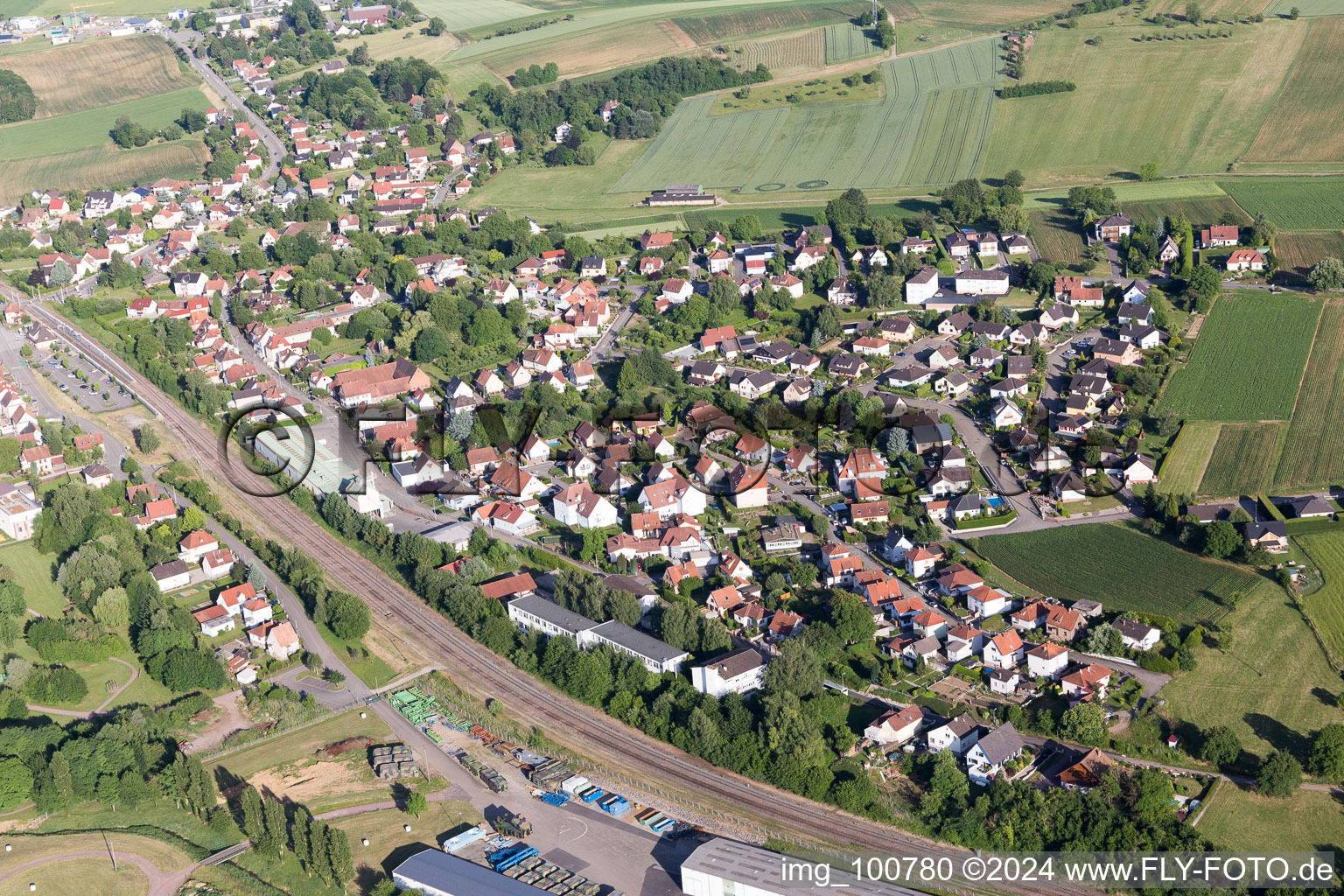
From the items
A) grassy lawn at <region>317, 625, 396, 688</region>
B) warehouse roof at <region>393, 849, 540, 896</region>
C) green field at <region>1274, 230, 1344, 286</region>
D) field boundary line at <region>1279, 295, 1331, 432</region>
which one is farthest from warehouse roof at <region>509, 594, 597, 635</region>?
green field at <region>1274, 230, 1344, 286</region>

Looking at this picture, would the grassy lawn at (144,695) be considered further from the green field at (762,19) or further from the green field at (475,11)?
the green field at (475,11)

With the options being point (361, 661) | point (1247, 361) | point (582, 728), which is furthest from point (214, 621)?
point (1247, 361)

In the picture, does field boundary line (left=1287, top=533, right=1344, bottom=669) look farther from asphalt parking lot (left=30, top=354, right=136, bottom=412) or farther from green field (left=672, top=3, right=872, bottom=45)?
green field (left=672, top=3, right=872, bottom=45)

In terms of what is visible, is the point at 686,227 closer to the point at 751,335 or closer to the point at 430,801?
the point at 751,335

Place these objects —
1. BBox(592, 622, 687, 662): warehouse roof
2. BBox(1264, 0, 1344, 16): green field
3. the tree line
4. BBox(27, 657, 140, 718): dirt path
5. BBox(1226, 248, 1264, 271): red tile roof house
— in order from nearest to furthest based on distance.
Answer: BBox(592, 622, 687, 662): warehouse roof → BBox(27, 657, 140, 718): dirt path → BBox(1226, 248, 1264, 271): red tile roof house → the tree line → BBox(1264, 0, 1344, 16): green field

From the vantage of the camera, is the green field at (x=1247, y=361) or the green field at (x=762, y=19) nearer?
the green field at (x=1247, y=361)

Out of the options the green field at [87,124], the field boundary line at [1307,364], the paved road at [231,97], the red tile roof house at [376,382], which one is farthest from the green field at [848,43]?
the red tile roof house at [376,382]
